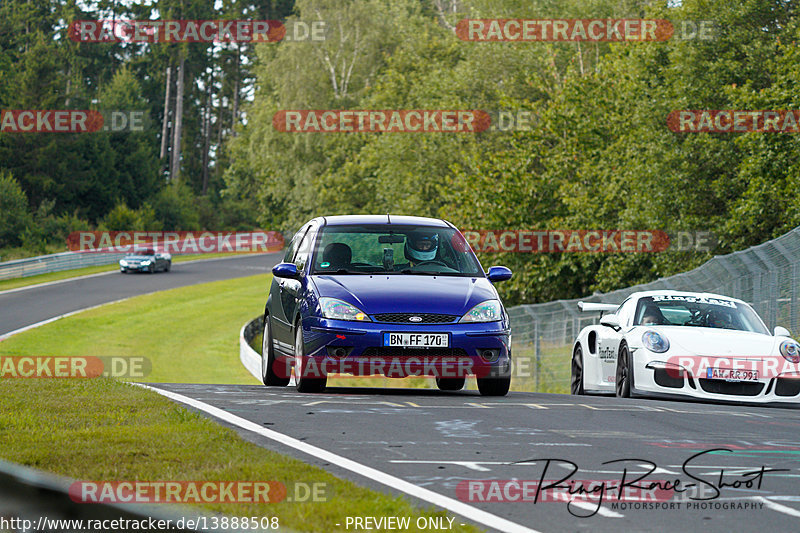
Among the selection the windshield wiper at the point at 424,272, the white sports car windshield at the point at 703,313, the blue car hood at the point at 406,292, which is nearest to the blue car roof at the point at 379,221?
the windshield wiper at the point at 424,272

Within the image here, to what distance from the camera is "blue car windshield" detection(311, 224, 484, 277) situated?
490 inches

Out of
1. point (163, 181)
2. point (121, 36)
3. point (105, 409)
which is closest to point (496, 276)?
point (105, 409)

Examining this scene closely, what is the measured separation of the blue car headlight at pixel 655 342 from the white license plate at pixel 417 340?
3.00 m

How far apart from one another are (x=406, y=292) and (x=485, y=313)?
0.80 meters

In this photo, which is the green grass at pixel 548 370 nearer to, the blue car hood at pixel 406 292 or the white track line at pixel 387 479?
the blue car hood at pixel 406 292

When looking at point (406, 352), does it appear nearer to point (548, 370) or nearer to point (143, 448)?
point (143, 448)

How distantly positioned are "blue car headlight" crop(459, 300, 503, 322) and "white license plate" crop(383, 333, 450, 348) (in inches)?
11.8

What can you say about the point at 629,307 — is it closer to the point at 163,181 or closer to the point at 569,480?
the point at 569,480

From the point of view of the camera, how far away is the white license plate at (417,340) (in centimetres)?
1137

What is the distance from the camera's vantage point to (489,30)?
54.6m

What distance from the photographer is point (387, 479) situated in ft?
20.9

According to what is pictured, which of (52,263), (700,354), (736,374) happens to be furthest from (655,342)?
(52,263)

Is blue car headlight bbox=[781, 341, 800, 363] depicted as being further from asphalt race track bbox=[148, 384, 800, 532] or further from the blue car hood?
the blue car hood

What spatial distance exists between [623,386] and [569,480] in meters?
7.64
